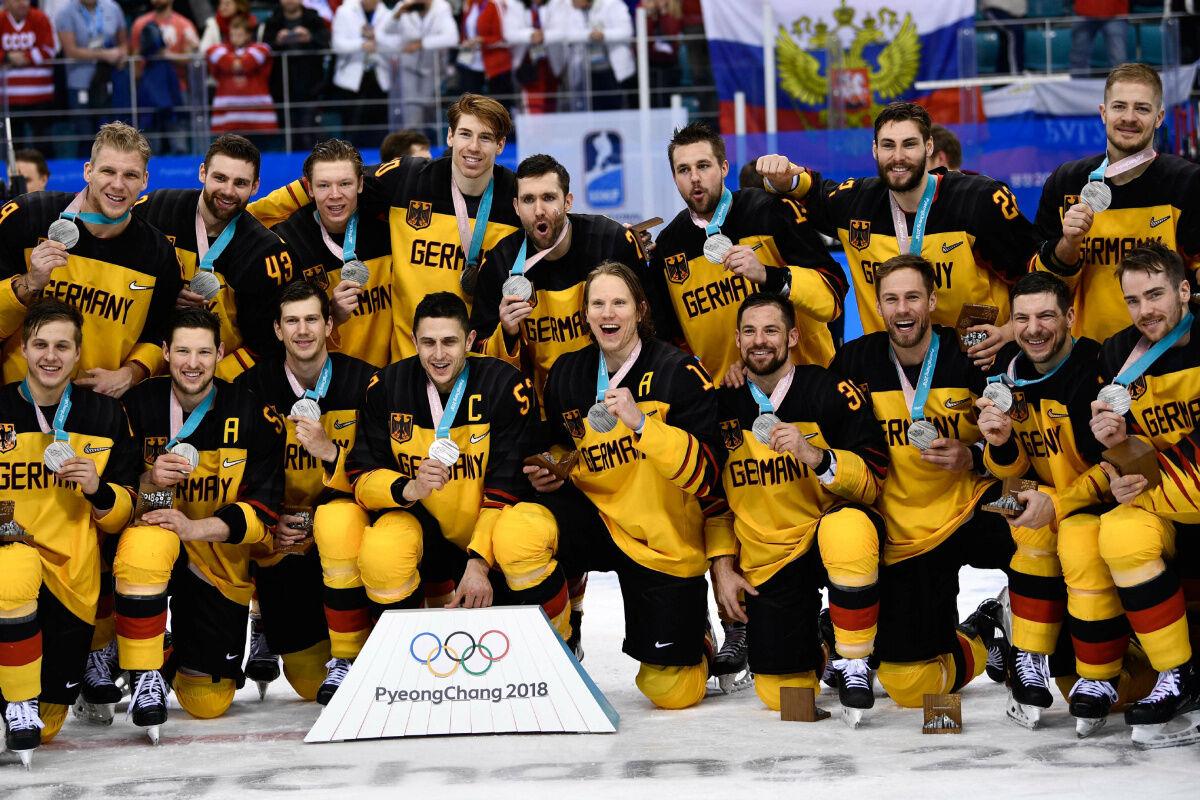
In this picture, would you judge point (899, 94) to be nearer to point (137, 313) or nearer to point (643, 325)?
point (643, 325)

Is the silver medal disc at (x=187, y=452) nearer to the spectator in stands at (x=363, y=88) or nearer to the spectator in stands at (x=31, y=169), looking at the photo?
the spectator in stands at (x=31, y=169)

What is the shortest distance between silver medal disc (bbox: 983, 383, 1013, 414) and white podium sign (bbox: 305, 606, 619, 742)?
5.45ft

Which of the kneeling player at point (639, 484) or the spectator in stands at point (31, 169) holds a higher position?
the spectator in stands at point (31, 169)

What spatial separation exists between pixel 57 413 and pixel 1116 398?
3.52 m

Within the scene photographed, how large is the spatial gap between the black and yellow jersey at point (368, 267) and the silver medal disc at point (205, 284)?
1.62 feet

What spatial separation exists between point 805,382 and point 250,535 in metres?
Answer: 2.08

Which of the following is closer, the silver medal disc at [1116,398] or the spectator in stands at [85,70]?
the silver medal disc at [1116,398]

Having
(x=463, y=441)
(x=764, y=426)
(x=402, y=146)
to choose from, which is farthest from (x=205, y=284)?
(x=764, y=426)

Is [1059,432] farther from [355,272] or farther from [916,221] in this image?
[355,272]

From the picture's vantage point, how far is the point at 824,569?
5.67m

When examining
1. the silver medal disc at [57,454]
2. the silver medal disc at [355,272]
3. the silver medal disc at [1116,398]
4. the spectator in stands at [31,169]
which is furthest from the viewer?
the spectator in stands at [31,169]

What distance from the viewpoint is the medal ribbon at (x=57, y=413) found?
530 centimetres

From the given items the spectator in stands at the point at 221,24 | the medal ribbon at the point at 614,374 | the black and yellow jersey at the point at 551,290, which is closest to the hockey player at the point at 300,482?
the black and yellow jersey at the point at 551,290

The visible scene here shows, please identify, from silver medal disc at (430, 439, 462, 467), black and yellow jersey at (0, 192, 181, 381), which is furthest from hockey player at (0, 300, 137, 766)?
silver medal disc at (430, 439, 462, 467)
